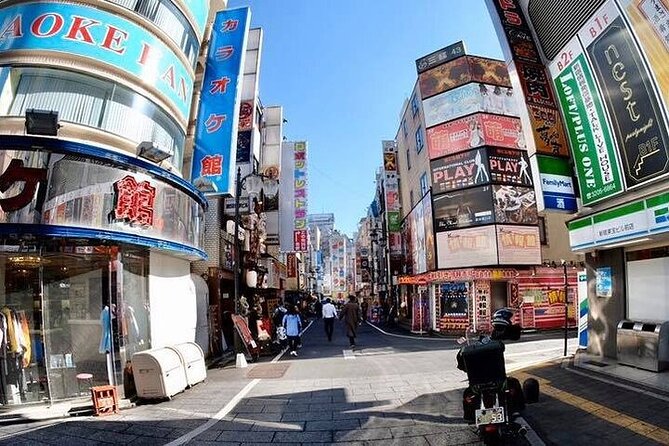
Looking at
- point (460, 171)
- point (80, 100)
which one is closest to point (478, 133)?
point (460, 171)

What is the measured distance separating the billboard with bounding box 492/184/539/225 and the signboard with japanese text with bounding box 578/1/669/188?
1457 centimetres

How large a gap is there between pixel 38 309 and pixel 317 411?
18.8 feet

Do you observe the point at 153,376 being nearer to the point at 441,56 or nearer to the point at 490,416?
the point at 490,416

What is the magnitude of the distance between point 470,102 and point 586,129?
15277 millimetres

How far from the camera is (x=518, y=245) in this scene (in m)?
24.3

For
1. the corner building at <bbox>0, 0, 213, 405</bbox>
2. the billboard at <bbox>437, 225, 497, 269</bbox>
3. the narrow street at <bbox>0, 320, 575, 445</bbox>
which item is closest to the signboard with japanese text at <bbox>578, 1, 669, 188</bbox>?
the narrow street at <bbox>0, 320, 575, 445</bbox>

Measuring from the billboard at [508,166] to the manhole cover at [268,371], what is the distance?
1613 centimetres

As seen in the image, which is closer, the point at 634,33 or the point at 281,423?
the point at 281,423

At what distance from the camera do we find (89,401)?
859 centimetres

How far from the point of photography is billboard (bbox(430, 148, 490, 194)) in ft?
81.4

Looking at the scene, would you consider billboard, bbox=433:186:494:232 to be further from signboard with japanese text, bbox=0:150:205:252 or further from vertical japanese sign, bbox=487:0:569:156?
signboard with japanese text, bbox=0:150:205:252

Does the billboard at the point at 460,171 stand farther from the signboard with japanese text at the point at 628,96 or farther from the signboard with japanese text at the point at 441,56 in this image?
the signboard with japanese text at the point at 628,96

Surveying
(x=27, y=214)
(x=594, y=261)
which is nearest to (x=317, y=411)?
(x=27, y=214)

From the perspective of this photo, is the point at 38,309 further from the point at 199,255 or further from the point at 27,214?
the point at 199,255
